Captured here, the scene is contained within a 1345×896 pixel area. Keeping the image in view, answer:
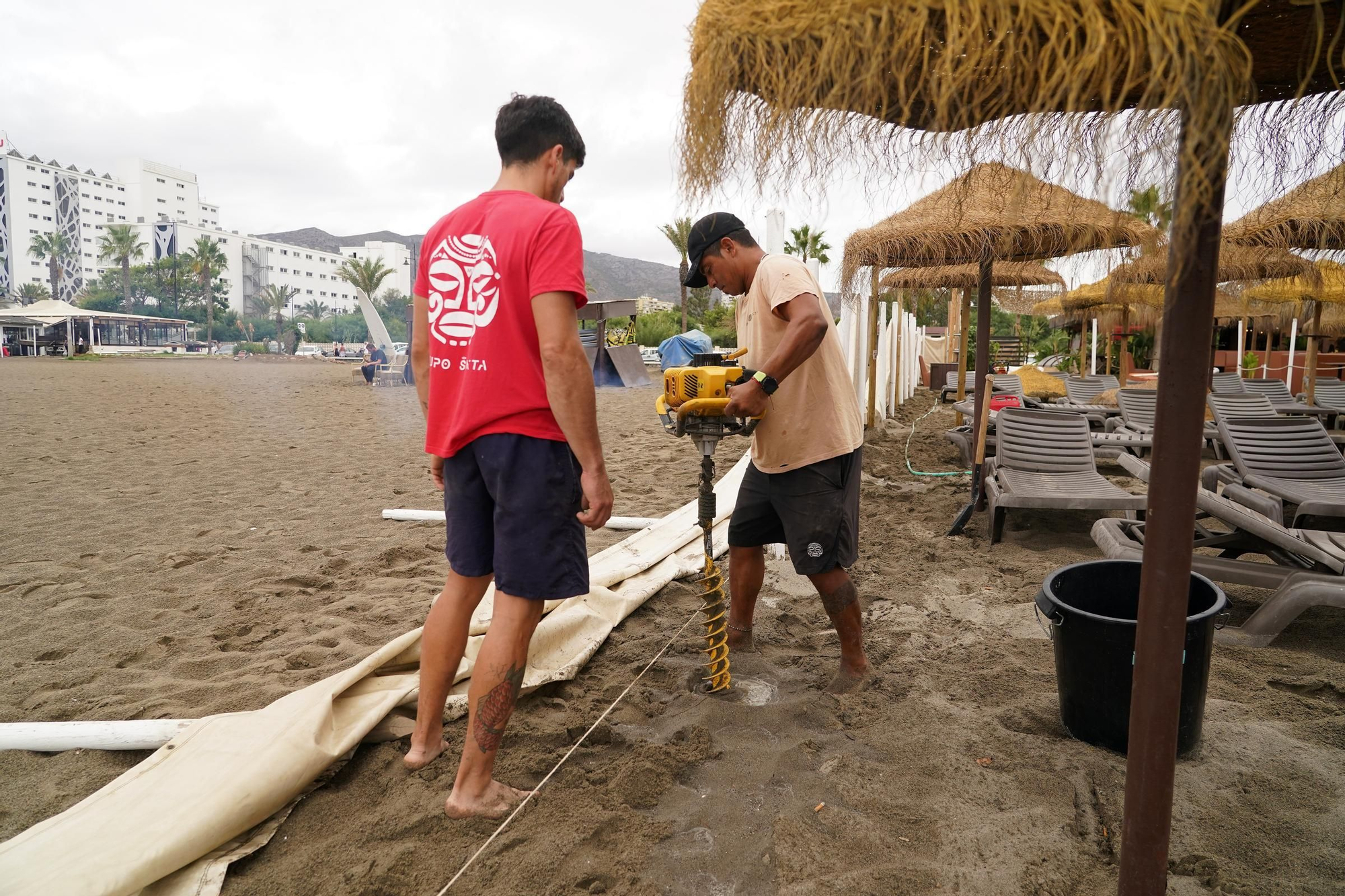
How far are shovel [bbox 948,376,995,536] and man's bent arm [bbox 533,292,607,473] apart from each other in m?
4.13

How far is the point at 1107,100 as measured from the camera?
1108 mm

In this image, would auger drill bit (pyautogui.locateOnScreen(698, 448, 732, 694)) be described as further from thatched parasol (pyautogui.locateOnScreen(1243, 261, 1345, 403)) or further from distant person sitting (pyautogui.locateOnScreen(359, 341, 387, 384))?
distant person sitting (pyautogui.locateOnScreen(359, 341, 387, 384))

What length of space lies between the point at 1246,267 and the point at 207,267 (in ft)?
290

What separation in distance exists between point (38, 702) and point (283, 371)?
29.7m

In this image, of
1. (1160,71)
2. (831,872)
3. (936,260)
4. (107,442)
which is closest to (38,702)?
(831,872)

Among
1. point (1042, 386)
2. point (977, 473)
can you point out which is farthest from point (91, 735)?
point (1042, 386)

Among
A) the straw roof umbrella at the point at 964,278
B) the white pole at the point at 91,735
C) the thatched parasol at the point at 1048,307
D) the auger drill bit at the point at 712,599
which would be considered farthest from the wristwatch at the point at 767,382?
the thatched parasol at the point at 1048,307

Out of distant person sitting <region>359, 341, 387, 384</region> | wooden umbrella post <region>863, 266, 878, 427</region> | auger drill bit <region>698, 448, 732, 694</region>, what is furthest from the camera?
distant person sitting <region>359, 341, 387, 384</region>

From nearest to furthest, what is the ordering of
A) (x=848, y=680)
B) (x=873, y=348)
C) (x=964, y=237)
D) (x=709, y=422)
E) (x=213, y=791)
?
(x=213, y=791)
(x=709, y=422)
(x=848, y=680)
(x=964, y=237)
(x=873, y=348)

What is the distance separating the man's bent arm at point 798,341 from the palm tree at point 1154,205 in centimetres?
104

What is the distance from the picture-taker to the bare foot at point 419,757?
230 cm

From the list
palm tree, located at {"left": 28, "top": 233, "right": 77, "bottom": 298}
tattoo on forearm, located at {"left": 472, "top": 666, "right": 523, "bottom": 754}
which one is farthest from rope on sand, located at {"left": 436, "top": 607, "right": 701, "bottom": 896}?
palm tree, located at {"left": 28, "top": 233, "right": 77, "bottom": 298}

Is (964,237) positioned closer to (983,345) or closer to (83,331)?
(983,345)

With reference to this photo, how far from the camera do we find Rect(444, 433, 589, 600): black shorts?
81.0 inches
